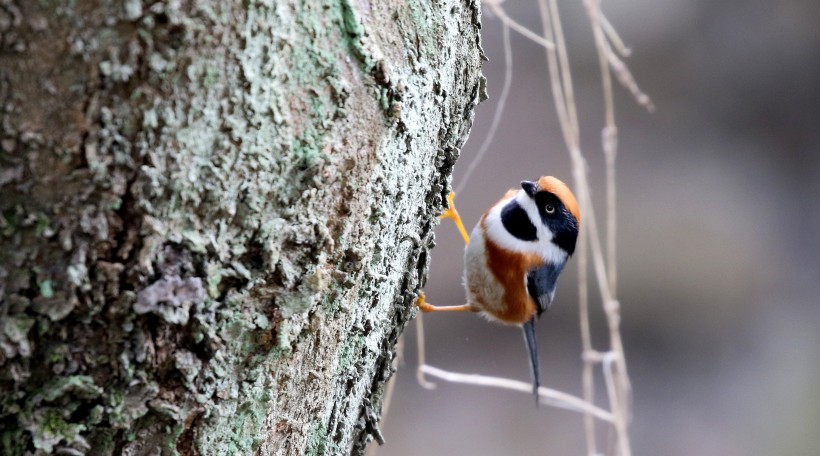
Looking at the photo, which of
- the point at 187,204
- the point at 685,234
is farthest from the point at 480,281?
the point at 685,234

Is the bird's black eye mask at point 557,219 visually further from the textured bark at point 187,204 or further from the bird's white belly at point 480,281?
the textured bark at point 187,204

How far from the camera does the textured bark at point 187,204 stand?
84cm

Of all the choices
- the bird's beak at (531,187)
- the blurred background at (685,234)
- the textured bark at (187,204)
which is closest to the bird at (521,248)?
the bird's beak at (531,187)

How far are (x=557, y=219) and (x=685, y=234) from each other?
2834 millimetres

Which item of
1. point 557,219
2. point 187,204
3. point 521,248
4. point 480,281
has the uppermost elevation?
point 557,219

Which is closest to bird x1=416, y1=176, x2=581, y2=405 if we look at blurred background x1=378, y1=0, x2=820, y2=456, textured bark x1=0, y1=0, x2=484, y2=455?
textured bark x1=0, y1=0, x2=484, y2=455

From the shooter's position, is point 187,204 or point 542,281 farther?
point 542,281

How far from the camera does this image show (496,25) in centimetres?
496

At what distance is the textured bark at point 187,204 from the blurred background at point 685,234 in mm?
4008

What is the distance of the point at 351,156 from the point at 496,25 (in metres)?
4.13

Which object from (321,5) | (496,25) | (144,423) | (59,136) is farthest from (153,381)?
(496,25)

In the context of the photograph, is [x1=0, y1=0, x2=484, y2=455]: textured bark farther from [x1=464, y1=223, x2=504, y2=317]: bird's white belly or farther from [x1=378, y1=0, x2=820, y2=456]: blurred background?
[x1=378, y1=0, x2=820, y2=456]: blurred background

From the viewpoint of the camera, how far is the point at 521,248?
284cm

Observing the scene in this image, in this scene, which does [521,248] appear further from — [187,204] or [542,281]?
[187,204]
